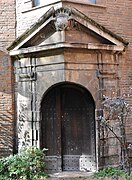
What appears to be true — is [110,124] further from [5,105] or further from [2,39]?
[2,39]

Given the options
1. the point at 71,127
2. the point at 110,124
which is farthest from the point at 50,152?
the point at 110,124

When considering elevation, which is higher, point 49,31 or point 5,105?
point 49,31

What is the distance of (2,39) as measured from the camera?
717 cm

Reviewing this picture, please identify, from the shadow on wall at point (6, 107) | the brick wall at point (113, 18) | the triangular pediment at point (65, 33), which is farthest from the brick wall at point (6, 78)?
the triangular pediment at point (65, 33)

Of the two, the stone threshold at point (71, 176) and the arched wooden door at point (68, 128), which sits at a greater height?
the arched wooden door at point (68, 128)

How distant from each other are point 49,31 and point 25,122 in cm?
249

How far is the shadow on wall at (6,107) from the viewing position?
23.0 feet

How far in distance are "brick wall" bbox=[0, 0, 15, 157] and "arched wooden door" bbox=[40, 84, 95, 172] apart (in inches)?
36.3

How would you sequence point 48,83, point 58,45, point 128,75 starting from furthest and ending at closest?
point 128,75, point 48,83, point 58,45

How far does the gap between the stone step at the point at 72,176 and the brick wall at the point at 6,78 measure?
1.37m

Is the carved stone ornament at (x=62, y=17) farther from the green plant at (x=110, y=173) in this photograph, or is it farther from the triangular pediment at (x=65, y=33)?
the green plant at (x=110, y=173)

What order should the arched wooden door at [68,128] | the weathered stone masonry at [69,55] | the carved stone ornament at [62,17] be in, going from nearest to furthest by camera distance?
the carved stone ornament at [62,17] → the weathered stone masonry at [69,55] → the arched wooden door at [68,128]

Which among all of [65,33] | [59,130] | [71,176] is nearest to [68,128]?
[59,130]

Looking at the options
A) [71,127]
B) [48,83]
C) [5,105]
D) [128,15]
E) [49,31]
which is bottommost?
[71,127]
